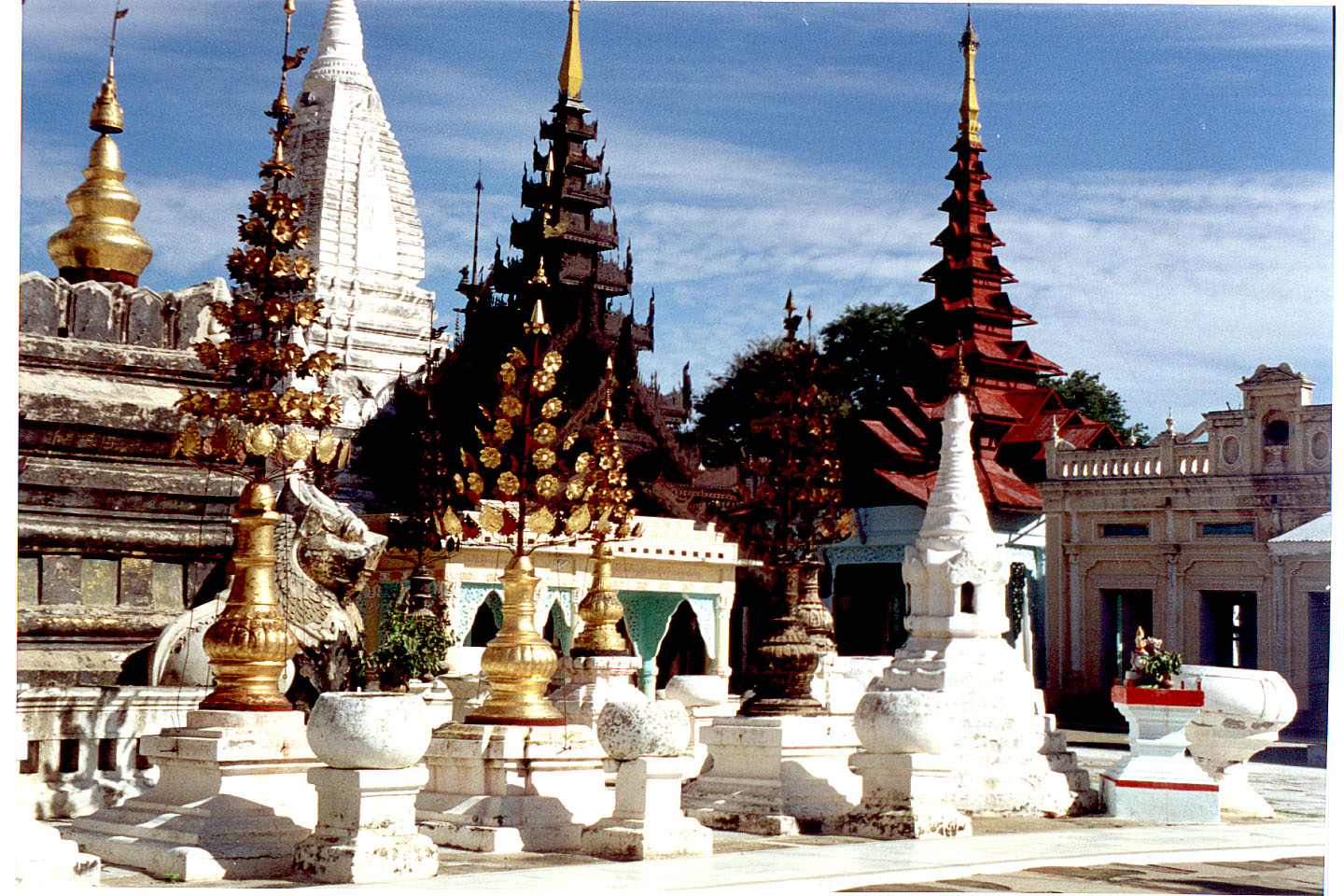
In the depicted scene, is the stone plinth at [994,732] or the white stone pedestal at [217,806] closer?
the white stone pedestal at [217,806]

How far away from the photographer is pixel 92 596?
11.5m

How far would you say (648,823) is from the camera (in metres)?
10.8

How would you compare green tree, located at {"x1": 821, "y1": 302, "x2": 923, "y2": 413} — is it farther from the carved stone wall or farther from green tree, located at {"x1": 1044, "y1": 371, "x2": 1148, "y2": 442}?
the carved stone wall

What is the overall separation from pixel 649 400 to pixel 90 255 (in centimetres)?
2004

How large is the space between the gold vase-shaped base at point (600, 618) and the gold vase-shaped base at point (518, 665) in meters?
5.59

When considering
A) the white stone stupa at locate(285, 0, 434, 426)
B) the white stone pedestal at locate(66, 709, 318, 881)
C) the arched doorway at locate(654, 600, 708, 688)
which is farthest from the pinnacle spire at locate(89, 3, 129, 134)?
the white stone stupa at locate(285, 0, 434, 426)

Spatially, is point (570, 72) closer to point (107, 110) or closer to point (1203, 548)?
point (1203, 548)

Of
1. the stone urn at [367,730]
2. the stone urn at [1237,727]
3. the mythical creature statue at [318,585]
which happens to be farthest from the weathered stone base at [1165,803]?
the stone urn at [367,730]

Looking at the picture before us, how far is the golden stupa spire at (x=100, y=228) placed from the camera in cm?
1287

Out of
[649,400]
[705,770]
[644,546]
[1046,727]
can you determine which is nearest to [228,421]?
[705,770]

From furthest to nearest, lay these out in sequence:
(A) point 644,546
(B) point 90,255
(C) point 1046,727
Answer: (A) point 644,546
(C) point 1046,727
(B) point 90,255

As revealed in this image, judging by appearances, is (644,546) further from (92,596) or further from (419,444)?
(92,596)

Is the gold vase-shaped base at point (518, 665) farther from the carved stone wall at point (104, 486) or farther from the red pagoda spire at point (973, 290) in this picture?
the red pagoda spire at point (973, 290)

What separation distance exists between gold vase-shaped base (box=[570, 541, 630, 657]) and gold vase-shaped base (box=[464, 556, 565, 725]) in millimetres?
5586
